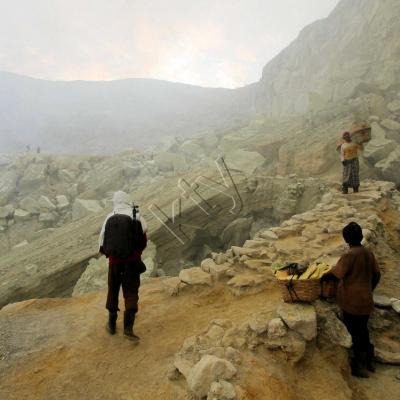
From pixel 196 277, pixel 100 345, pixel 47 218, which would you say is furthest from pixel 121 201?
pixel 47 218

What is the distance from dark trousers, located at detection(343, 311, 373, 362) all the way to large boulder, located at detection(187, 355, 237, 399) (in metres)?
1.64

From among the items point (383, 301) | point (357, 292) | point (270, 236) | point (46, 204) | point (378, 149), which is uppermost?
point (378, 149)

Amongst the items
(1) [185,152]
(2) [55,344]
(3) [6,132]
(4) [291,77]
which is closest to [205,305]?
(2) [55,344]

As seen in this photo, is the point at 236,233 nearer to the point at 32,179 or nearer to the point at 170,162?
the point at 170,162

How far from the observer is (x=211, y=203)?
1319 centimetres

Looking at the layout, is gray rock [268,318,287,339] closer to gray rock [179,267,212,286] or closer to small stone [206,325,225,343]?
small stone [206,325,225,343]

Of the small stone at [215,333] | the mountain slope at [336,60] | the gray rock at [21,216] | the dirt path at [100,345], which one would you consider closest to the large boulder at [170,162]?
the gray rock at [21,216]

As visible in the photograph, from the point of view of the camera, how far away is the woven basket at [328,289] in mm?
4242

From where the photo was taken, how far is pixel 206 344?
151 inches

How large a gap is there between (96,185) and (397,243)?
58.4ft

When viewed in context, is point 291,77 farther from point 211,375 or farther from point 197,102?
point 211,375

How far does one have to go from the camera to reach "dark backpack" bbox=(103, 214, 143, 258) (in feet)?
13.7

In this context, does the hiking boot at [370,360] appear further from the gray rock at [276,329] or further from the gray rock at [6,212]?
the gray rock at [6,212]

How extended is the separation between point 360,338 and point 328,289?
0.62m
